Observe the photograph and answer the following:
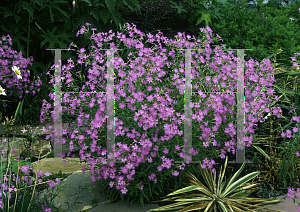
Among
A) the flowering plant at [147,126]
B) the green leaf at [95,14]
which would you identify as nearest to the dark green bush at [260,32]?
the green leaf at [95,14]

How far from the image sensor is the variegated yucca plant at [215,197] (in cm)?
252

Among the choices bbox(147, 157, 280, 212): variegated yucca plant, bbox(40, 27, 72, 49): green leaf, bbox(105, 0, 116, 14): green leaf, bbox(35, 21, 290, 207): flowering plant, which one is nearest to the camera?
bbox(35, 21, 290, 207): flowering plant

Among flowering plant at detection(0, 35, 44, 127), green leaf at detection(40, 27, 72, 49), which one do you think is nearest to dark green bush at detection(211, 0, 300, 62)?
green leaf at detection(40, 27, 72, 49)

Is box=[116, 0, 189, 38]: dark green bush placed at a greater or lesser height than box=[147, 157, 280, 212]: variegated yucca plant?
greater

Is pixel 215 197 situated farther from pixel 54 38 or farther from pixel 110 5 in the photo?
pixel 54 38

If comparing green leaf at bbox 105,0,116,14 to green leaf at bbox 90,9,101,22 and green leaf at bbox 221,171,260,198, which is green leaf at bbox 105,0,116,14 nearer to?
green leaf at bbox 90,9,101,22

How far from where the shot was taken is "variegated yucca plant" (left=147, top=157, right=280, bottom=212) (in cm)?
252

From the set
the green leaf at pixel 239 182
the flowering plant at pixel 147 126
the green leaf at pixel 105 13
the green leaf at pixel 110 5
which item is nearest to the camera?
the flowering plant at pixel 147 126

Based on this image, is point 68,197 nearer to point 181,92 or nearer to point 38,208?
point 38,208

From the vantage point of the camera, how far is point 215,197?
262 cm

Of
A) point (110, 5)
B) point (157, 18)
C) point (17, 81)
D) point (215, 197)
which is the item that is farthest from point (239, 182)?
point (157, 18)

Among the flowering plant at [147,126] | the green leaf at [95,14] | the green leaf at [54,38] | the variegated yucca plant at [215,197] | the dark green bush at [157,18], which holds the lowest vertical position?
the variegated yucca plant at [215,197]

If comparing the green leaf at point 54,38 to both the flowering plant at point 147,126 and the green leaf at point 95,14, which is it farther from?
the flowering plant at point 147,126

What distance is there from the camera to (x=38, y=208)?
233cm
